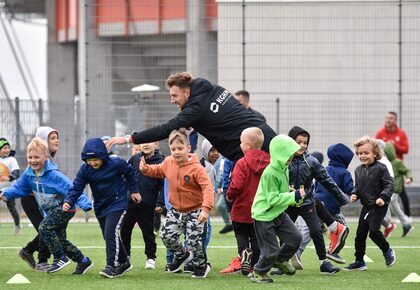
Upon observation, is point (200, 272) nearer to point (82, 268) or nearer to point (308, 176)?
point (82, 268)

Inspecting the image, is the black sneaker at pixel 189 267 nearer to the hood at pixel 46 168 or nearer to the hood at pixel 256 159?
the hood at pixel 256 159

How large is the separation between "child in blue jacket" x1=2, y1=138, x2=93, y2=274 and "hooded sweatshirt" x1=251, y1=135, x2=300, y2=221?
1790mm

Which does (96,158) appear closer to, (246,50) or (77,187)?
(77,187)

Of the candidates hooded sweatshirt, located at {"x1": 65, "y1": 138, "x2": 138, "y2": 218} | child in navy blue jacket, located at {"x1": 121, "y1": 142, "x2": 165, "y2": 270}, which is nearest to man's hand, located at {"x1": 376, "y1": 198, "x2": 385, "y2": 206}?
child in navy blue jacket, located at {"x1": 121, "y1": 142, "x2": 165, "y2": 270}

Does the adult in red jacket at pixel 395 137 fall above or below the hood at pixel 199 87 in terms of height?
below

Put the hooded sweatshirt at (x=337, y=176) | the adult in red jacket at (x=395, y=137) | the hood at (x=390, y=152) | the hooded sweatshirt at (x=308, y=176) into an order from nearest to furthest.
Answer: the hooded sweatshirt at (x=308, y=176), the hooded sweatshirt at (x=337, y=176), the hood at (x=390, y=152), the adult in red jacket at (x=395, y=137)

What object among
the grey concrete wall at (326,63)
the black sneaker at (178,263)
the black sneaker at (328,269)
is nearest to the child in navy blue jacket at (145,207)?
the black sneaker at (178,263)

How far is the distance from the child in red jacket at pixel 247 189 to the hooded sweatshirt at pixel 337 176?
183cm

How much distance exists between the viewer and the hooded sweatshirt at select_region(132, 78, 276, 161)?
10789 mm

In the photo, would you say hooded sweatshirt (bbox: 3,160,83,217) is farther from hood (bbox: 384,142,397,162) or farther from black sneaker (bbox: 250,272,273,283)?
hood (bbox: 384,142,397,162)

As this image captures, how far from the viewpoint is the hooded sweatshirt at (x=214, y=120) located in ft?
35.4

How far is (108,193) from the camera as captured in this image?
1109 centimetres

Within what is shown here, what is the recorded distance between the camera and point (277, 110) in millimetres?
21453

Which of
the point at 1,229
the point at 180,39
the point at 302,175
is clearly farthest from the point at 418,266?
the point at 180,39
